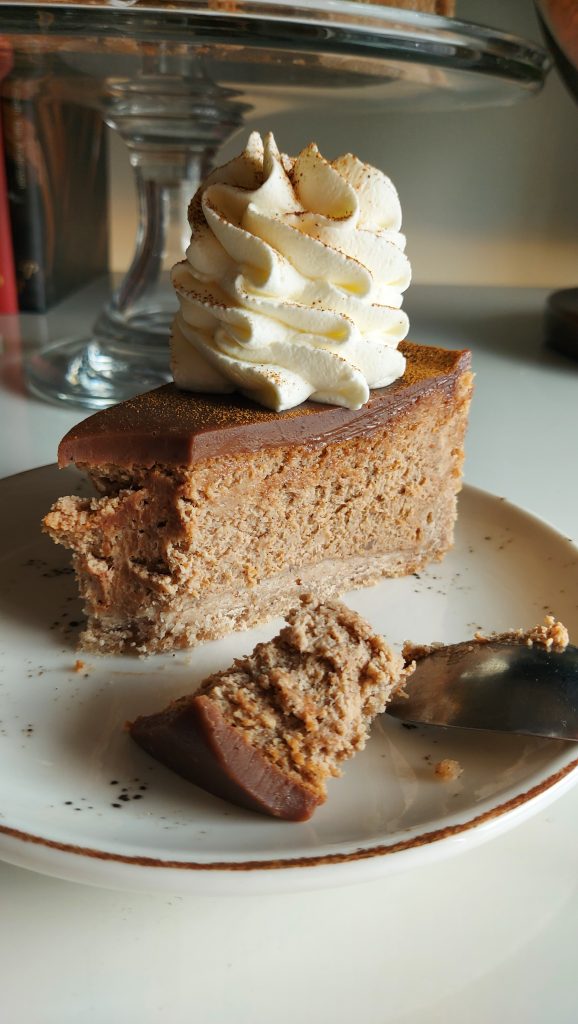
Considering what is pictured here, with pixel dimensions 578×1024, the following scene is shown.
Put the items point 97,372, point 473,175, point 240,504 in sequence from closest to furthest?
point 240,504 → point 97,372 → point 473,175

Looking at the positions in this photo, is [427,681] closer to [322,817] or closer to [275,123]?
[322,817]

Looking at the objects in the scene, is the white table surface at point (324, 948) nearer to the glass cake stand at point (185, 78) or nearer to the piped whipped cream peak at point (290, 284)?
the piped whipped cream peak at point (290, 284)

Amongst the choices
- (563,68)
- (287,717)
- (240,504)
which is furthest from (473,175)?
(287,717)

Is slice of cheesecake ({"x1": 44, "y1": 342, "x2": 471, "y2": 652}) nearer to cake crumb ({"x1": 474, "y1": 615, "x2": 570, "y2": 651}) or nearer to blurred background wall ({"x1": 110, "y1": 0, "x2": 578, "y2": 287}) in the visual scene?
cake crumb ({"x1": 474, "y1": 615, "x2": 570, "y2": 651})

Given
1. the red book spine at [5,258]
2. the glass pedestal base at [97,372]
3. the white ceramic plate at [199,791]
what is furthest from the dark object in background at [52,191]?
the white ceramic plate at [199,791]

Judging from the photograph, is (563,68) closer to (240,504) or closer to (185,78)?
(185,78)

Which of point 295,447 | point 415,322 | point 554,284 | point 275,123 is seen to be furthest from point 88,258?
point 295,447
